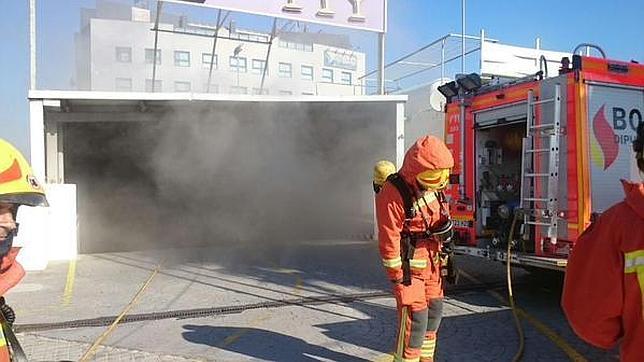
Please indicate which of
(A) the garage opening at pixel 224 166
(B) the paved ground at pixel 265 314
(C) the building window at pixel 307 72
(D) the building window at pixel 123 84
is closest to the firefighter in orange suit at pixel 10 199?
(B) the paved ground at pixel 265 314

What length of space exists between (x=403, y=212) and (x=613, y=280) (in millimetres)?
1914

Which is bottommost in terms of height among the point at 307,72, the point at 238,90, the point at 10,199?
the point at 10,199

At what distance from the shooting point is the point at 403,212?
3293mm

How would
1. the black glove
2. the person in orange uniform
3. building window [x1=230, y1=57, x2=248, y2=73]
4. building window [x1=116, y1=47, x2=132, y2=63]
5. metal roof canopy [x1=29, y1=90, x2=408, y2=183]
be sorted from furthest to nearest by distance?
building window [x1=230, y1=57, x2=248, y2=73] < building window [x1=116, y1=47, x2=132, y2=63] < metal roof canopy [x1=29, y1=90, x2=408, y2=183] < the black glove < the person in orange uniform

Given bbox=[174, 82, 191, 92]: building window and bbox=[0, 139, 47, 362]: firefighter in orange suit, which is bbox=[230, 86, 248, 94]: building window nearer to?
bbox=[174, 82, 191, 92]: building window

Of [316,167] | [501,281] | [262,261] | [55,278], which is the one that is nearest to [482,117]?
[501,281]

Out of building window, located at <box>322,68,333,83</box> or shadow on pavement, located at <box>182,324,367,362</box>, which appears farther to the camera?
building window, located at <box>322,68,333,83</box>

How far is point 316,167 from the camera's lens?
14195 mm

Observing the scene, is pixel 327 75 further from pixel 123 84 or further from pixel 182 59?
pixel 123 84

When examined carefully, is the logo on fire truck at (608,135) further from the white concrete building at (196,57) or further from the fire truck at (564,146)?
the white concrete building at (196,57)

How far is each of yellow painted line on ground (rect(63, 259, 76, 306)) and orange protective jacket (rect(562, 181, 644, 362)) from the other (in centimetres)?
603

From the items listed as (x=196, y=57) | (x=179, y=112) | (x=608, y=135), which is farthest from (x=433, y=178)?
(x=196, y=57)

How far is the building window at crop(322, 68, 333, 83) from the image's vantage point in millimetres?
17481

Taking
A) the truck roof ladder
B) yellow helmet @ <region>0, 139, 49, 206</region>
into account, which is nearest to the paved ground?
the truck roof ladder
